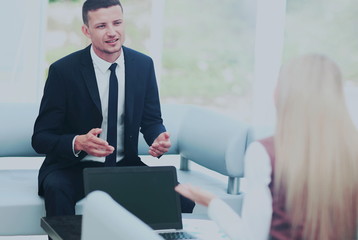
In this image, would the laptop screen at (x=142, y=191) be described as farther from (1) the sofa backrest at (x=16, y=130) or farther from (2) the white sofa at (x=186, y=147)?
(1) the sofa backrest at (x=16, y=130)

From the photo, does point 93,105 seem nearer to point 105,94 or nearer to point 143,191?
point 105,94

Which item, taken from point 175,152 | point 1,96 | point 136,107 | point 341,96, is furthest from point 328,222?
point 1,96

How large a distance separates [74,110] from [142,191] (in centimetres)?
86

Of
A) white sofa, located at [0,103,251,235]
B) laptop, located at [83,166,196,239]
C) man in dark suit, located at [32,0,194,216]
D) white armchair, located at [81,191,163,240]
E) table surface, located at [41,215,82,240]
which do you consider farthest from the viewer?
white sofa, located at [0,103,251,235]

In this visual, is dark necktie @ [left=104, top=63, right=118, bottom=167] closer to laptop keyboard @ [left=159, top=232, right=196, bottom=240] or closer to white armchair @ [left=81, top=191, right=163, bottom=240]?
laptop keyboard @ [left=159, top=232, right=196, bottom=240]

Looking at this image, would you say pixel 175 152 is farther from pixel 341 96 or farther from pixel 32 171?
pixel 341 96

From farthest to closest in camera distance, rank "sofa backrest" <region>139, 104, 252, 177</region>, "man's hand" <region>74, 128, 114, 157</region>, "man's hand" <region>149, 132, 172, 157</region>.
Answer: "sofa backrest" <region>139, 104, 252, 177</region> < "man's hand" <region>149, 132, 172, 157</region> < "man's hand" <region>74, 128, 114, 157</region>

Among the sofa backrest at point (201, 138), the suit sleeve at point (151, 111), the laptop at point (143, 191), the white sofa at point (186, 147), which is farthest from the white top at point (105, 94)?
the laptop at point (143, 191)

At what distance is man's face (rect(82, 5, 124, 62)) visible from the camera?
3.56 metres

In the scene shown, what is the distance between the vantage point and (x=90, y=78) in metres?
3.56

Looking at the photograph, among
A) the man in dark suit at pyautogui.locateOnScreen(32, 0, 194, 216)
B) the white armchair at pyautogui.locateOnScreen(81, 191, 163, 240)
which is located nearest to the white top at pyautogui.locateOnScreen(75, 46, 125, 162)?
the man in dark suit at pyautogui.locateOnScreen(32, 0, 194, 216)

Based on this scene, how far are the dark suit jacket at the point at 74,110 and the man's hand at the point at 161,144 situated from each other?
0.21 metres

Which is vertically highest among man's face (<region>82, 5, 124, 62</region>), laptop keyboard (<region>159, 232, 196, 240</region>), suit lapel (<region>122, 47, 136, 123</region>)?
man's face (<region>82, 5, 124, 62</region>)

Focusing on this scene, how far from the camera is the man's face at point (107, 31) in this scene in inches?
140
